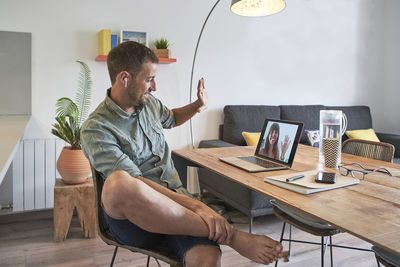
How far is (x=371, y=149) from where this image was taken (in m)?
1.94

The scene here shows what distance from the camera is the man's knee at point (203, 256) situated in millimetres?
1168

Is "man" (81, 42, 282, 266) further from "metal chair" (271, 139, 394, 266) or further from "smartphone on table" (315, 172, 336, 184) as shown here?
"metal chair" (271, 139, 394, 266)

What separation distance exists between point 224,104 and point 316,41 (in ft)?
4.59

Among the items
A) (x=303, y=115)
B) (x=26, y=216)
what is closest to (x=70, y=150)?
(x=26, y=216)

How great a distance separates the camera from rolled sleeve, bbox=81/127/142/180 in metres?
1.32

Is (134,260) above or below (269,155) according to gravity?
below

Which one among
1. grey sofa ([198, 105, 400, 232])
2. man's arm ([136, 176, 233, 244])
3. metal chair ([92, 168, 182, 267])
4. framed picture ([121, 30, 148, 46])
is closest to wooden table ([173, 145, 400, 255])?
man's arm ([136, 176, 233, 244])

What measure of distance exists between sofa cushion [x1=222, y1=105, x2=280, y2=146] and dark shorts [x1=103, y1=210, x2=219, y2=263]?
211 cm

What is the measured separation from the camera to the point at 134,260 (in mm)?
2234

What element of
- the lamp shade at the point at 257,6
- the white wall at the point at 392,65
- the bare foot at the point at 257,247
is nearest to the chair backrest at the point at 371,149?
the lamp shade at the point at 257,6

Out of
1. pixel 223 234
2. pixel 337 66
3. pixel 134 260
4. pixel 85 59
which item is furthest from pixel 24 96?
pixel 337 66

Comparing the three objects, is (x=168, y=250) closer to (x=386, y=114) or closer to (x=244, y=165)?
(x=244, y=165)

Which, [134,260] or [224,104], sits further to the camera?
[224,104]

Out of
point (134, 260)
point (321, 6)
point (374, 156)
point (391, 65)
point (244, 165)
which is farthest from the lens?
point (391, 65)
